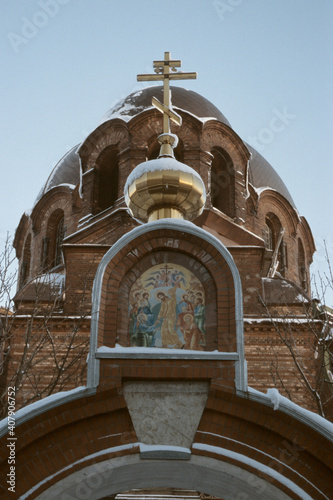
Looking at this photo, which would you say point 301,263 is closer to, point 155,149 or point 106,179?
point 155,149

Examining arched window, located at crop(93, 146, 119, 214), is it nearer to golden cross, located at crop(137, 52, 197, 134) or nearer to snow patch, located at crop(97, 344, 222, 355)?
golden cross, located at crop(137, 52, 197, 134)

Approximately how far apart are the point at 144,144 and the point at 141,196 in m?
7.91

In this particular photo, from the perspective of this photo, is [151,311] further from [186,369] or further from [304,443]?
[304,443]

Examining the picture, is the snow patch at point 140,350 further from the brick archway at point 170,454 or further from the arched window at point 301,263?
the arched window at point 301,263

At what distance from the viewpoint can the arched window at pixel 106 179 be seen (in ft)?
48.5

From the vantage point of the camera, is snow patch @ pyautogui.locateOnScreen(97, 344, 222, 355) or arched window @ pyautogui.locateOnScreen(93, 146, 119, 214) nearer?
snow patch @ pyautogui.locateOnScreen(97, 344, 222, 355)

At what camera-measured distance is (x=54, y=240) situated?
1764 centimetres

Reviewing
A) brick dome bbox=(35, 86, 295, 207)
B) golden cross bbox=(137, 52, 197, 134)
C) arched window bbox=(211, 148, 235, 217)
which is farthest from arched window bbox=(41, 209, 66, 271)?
golden cross bbox=(137, 52, 197, 134)

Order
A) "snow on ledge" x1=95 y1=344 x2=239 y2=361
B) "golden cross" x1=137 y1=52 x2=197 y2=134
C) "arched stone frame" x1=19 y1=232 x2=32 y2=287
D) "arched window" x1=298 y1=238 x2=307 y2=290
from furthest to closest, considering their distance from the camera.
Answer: "arched window" x1=298 y1=238 x2=307 y2=290, "arched stone frame" x1=19 y1=232 x2=32 y2=287, "golden cross" x1=137 y1=52 x2=197 y2=134, "snow on ledge" x1=95 y1=344 x2=239 y2=361

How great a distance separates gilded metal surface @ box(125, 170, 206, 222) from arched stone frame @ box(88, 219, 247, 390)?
3.42 feet

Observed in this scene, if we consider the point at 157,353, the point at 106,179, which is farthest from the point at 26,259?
the point at 157,353

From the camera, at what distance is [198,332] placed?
5086 mm

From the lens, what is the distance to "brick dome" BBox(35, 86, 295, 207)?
1538cm

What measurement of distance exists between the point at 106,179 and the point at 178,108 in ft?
7.42
